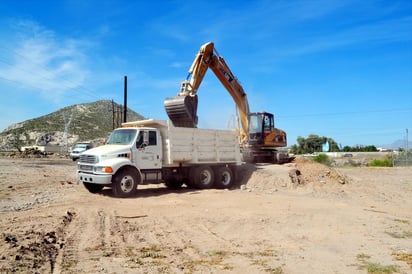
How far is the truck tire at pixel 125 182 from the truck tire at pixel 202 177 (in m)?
2.97

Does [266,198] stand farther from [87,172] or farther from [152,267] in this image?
[152,267]

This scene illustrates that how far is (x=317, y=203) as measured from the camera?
12.4 meters

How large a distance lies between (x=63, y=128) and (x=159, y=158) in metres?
98.6

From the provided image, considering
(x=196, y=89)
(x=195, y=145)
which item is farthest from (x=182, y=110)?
(x=196, y=89)

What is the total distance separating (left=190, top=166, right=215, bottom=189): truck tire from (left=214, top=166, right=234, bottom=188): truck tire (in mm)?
285

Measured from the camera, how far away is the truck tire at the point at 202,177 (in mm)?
15375

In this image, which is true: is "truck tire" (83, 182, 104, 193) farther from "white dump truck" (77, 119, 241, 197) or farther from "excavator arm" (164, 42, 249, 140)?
"excavator arm" (164, 42, 249, 140)

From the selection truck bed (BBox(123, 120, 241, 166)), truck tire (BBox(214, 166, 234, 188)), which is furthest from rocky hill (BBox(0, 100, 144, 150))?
truck tire (BBox(214, 166, 234, 188))

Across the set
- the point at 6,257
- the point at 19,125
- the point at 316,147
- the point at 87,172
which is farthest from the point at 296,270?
the point at 19,125

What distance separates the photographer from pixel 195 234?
777 cm

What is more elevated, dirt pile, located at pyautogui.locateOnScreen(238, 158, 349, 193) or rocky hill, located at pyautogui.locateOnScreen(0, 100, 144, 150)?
rocky hill, located at pyautogui.locateOnScreen(0, 100, 144, 150)

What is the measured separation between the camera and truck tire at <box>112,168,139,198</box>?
41.1 ft

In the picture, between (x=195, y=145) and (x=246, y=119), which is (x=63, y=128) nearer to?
(x=246, y=119)

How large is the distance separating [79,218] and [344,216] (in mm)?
6803
